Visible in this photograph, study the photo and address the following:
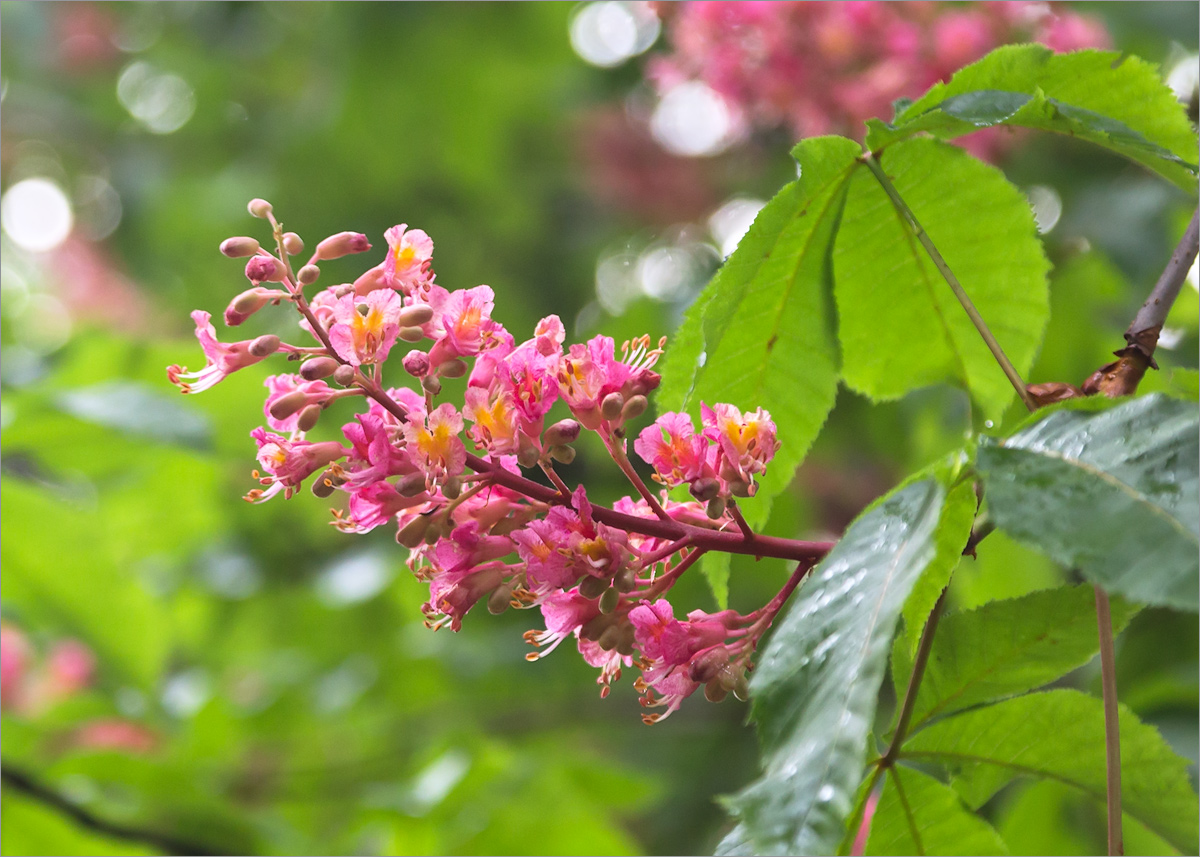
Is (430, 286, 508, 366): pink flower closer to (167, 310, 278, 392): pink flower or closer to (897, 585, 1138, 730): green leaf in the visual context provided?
(167, 310, 278, 392): pink flower

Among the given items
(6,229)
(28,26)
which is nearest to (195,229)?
(28,26)

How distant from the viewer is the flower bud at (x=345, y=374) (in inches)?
31.2

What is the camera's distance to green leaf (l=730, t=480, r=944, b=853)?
0.56 m

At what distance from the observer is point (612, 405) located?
84cm

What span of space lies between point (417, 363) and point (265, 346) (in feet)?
0.41

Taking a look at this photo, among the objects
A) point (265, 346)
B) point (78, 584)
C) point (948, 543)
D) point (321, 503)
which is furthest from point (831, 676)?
point (321, 503)

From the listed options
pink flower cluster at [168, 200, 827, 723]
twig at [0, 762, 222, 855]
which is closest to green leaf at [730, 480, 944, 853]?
pink flower cluster at [168, 200, 827, 723]

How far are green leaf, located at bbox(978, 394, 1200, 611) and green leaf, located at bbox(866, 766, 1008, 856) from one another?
334 millimetres

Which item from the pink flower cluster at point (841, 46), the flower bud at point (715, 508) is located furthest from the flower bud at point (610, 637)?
the pink flower cluster at point (841, 46)

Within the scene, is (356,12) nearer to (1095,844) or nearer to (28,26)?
(28,26)

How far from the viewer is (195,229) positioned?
3.78 meters

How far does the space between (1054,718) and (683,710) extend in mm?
2534

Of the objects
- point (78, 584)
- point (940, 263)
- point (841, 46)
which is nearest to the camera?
point (940, 263)

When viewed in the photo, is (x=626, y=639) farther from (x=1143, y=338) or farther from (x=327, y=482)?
(x=1143, y=338)
